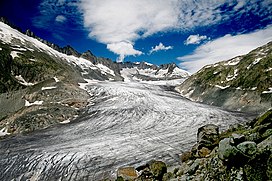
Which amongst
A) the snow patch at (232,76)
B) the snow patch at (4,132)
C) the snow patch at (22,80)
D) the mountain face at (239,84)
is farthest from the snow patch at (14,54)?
the snow patch at (232,76)

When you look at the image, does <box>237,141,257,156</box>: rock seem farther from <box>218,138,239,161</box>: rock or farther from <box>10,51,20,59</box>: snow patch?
<box>10,51,20,59</box>: snow patch

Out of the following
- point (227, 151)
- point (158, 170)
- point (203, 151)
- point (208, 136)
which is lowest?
point (158, 170)

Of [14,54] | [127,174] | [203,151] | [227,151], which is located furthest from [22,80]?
[227,151]

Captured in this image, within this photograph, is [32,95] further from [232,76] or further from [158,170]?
[158,170]

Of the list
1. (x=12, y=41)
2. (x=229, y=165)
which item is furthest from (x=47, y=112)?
(x=12, y=41)

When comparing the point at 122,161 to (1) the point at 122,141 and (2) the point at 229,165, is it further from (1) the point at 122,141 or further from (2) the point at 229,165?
(2) the point at 229,165

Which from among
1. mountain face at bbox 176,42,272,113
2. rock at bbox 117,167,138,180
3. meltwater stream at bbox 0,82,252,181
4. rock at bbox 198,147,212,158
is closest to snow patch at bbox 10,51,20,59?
meltwater stream at bbox 0,82,252,181
